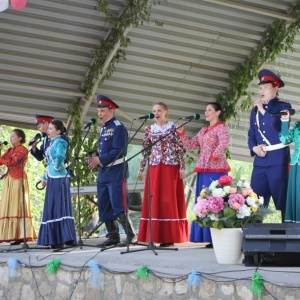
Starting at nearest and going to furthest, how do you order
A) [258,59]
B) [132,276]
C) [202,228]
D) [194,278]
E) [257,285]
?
[257,285] → [194,278] → [132,276] → [202,228] → [258,59]

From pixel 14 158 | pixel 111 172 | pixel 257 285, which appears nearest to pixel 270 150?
pixel 111 172

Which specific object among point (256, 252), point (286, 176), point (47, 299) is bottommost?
point (47, 299)

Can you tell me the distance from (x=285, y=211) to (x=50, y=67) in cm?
496

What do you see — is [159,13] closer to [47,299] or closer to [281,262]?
A: [47,299]

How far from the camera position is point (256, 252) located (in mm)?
5031

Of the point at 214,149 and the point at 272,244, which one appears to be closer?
the point at 272,244

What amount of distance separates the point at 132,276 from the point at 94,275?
0.42 m

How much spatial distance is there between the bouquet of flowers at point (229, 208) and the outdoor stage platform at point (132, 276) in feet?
0.96

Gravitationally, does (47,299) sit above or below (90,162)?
below

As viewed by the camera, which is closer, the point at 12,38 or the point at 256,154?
the point at 256,154

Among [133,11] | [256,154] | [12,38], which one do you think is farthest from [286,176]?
[12,38]

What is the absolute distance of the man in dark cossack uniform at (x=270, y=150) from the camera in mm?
6371

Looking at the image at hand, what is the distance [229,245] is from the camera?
5297 millimetres

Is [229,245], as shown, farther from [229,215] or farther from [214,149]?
[214,149]
